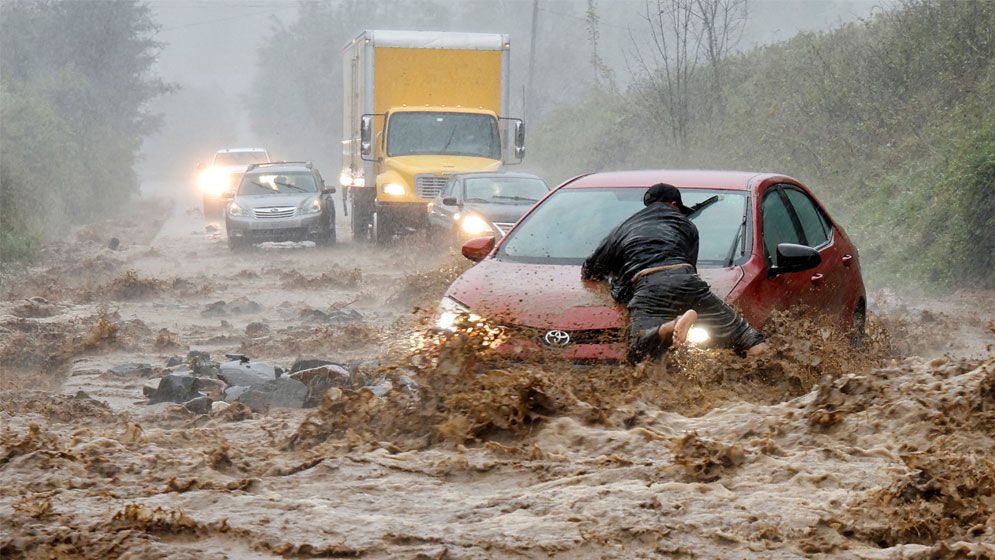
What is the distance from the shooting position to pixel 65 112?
44062 millimetres

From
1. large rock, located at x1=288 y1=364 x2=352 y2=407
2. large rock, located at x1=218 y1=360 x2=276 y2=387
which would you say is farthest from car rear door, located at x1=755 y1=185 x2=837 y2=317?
large rock, located at x1=218 y1=360 x2=276 y2=387

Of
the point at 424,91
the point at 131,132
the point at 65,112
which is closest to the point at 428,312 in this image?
the point at 424,91

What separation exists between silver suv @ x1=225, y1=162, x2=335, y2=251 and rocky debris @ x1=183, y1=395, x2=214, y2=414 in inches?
644

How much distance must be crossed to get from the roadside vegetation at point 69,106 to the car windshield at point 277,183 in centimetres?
424

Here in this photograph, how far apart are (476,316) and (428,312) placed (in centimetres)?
89

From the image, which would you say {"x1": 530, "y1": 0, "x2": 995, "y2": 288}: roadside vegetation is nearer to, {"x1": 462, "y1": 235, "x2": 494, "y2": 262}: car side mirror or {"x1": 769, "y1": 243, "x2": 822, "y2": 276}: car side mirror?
{"x1": 769, "y1": 243, "x2": 822, "y2": 276}: car side mirror

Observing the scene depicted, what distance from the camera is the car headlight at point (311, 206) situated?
1011 inches

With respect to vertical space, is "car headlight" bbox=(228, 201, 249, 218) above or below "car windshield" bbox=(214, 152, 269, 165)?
below

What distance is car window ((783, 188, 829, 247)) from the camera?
29.3 feet

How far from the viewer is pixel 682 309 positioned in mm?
7035

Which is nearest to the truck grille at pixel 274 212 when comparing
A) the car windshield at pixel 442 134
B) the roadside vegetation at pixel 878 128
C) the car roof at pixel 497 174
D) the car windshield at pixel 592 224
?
the car windshield at pixel 442 134

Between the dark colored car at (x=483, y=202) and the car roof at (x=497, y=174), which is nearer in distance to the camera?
the dark colored car at (x=483, y=202)

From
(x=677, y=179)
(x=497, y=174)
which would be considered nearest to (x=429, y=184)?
(x=497, y=174)

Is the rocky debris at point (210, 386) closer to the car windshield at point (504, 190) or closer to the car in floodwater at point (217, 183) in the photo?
the car windshield at point (504, 190)
